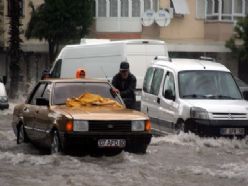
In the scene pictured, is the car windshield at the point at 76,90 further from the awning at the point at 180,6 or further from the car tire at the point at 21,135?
the awning at the point at 180,6

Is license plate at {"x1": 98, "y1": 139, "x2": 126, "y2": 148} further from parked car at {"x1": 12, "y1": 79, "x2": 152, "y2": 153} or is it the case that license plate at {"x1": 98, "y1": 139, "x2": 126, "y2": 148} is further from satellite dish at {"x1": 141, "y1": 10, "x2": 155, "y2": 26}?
satellite dish at {"x1": 141, "y1": 10, "x2": 155, "y2": 26}

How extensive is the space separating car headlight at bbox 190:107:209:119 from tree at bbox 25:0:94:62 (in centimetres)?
2461

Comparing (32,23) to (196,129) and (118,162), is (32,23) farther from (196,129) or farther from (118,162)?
(118,162)

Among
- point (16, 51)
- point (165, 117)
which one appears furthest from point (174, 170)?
point (16, 51)

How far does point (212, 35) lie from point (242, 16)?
200 cm

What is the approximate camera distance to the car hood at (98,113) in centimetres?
1244

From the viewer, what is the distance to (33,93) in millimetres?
14859

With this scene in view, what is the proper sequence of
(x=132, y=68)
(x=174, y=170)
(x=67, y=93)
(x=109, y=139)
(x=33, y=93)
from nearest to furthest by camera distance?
(x=174, y=170) → (x=109, y=139) → (x=67, y=93) → (x=33, y=93) → (x=132, y=68)

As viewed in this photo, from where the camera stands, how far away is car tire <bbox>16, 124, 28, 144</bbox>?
14.8m

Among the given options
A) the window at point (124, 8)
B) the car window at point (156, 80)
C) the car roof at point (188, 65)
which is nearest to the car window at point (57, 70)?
the car roof at point (188, 65)

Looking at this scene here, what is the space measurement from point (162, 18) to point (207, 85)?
952 inches

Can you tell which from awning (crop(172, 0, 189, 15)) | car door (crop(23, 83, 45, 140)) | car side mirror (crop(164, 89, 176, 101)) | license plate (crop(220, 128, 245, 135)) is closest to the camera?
car door (crop(23, 83, 45, 140))

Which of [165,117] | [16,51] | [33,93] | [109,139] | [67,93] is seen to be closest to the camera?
[109,139]

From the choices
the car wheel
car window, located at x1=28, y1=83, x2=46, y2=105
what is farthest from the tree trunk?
the car wheel
